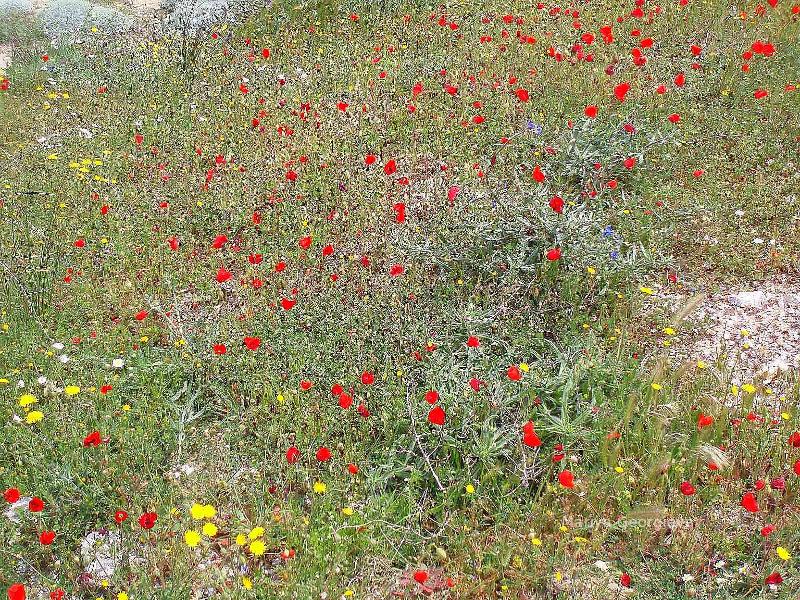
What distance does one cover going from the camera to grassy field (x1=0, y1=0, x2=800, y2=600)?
3.17 m

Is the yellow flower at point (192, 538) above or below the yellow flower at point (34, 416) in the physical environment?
above

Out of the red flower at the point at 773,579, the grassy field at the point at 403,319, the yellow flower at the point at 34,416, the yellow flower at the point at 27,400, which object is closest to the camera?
the red flower at the point at 773,579

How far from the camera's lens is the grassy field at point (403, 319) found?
317 centimetres

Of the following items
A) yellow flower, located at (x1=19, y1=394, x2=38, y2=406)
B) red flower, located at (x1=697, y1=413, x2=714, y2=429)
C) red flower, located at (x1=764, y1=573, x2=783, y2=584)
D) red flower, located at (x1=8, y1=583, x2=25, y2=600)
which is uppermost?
red flower, located at (x1=697, y1=413, x2=714, y2=429)

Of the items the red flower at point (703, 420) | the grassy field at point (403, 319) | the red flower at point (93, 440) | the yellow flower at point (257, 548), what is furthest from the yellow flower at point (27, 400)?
the red flower at point (703, 420)

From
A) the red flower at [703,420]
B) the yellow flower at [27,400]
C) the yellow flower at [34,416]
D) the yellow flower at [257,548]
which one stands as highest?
the red flower at [703,420]

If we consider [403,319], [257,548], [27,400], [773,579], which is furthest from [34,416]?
[773,579]

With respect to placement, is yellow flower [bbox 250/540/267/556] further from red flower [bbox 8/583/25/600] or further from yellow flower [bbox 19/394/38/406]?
yellow flower [bbox 19/394/38/406]

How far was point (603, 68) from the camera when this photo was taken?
6730 millimetres

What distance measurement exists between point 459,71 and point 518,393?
4.29 metres

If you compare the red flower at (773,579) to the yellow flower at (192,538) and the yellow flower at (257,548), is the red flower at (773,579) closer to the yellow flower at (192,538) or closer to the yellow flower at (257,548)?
the yellow flower at (257,548)

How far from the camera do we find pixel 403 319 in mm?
4316

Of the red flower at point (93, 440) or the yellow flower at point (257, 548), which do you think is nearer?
the yellow flower at point (257, 548)

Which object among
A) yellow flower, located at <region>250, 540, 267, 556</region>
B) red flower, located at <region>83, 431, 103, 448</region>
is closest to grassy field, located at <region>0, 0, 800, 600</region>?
yellow flower, located at <region>250, 540, 267, 556</region>
